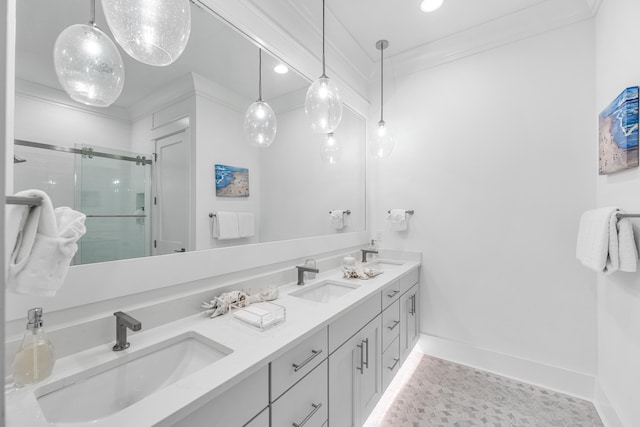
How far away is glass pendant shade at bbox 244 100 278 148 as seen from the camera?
1512 mm

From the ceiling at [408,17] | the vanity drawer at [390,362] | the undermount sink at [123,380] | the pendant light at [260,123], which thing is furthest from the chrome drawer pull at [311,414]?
the ceiling at [408,17]

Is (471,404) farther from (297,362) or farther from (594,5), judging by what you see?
(594,5)

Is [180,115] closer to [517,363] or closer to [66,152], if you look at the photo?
[66,152]

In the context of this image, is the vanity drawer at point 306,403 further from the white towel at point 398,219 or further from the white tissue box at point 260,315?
the white towel at point 398,219

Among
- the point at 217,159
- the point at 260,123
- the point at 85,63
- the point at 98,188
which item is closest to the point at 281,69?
the point at 260,123

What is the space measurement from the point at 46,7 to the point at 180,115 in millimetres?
486

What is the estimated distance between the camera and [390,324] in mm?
1837

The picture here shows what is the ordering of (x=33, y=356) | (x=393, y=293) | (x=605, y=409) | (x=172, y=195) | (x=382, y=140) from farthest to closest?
(x=382, y=140)
(x=393, y=293)
(x=605, y=409)
(x=172, y=195)
(x=33, y=356)

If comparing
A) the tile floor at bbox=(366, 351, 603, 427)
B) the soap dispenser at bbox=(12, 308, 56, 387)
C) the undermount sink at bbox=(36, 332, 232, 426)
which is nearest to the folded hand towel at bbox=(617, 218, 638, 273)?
the tile floor at bbox=(366, 351, 603, 427)

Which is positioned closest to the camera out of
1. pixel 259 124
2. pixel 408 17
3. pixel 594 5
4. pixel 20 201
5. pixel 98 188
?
pixel 20 201

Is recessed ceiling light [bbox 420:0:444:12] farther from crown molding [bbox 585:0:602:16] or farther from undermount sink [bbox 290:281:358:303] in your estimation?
undermount sink [bbox 290:281:358:303]

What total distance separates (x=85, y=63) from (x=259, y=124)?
82cm

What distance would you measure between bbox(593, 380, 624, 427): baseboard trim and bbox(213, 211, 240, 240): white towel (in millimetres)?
2341

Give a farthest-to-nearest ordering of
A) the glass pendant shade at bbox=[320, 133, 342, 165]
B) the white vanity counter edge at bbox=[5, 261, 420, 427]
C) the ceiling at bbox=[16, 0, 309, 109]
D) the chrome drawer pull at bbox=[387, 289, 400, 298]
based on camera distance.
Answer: the glass pendant shade at bbox=[320, 133, 342, 165], the chrome drawer pull at bbox=[387, 289, 400, 298], the ceiling at bbox=[16, 0, 309, 109], the white vanity counter edge at bbox=[5, 261, 420, 427]
